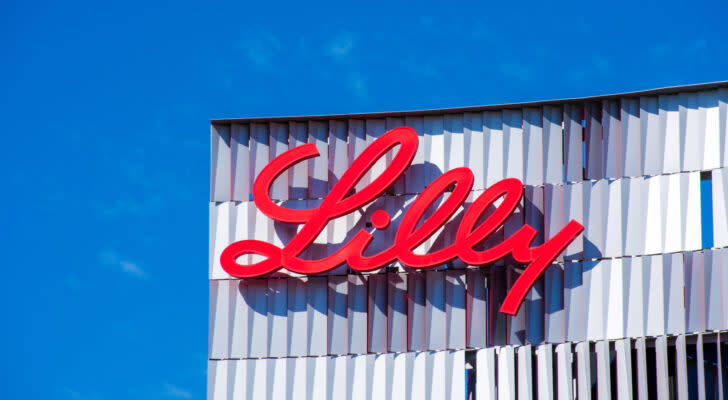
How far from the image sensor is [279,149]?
40.2 meters

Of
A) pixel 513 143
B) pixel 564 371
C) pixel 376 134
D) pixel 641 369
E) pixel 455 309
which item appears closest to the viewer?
pixel 641 369

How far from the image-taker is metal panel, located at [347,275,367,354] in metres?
38.3

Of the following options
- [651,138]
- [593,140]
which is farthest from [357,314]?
[651,138]

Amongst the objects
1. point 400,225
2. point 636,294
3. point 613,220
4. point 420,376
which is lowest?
point 420,376

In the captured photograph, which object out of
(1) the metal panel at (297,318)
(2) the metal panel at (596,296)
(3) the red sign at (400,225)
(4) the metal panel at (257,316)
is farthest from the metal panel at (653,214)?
(4) the metal panel at (257,316)

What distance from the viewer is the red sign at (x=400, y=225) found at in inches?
1483

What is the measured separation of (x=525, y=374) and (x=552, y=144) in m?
5.26

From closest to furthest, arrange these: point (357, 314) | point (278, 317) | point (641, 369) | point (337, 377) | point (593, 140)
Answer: point (641, 369) < point (337, 377) < point (357, 314) < point (593, 140) < point (278, 317)

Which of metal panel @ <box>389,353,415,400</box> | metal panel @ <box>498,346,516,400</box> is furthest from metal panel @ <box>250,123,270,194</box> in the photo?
metal panel @ <box>498,346,516,400</box>

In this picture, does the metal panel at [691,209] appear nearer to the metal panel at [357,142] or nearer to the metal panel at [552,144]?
the metal panel at [552,144]

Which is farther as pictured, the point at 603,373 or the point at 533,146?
the point at 533,146

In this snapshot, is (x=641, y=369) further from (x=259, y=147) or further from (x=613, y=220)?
(x=259, y=147)

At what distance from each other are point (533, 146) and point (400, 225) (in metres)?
3.47

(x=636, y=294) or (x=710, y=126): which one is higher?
(x=710, y=126)
